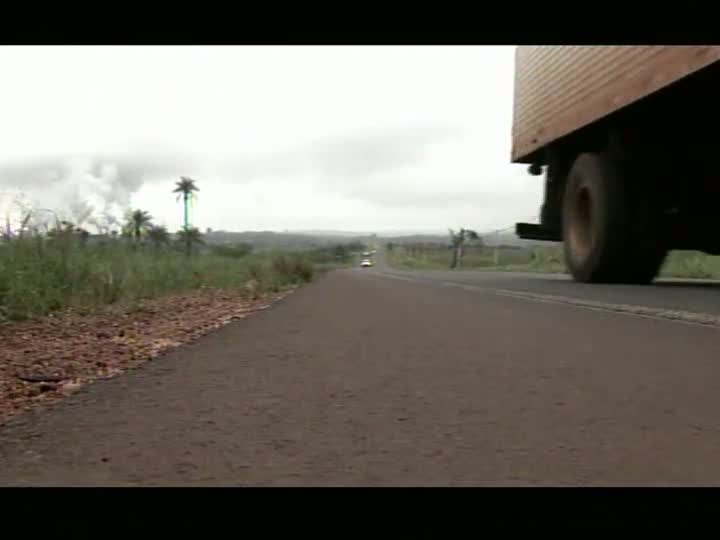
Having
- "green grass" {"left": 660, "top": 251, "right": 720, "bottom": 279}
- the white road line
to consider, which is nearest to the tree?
"green grass" {"left": 660, "top": 251, "right": 720, "bottom": 279}

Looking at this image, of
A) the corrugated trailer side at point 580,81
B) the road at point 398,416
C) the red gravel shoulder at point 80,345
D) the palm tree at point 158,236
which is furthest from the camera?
the palm tree at point 158,236

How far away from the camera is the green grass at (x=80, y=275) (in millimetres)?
8227

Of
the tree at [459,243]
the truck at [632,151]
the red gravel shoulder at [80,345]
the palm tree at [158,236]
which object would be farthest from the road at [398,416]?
the tree at [459,243]

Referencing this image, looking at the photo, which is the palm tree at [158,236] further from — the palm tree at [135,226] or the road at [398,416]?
the road at [398,416]

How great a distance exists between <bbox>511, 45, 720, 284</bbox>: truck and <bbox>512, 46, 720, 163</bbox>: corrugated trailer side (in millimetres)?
20

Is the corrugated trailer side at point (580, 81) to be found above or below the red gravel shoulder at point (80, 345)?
above

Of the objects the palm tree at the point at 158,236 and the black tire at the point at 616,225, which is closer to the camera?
the black tire at the point at 616,225

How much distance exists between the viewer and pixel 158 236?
62.3ft

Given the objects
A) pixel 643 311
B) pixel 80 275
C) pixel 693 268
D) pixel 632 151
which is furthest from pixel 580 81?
pixel 693 268

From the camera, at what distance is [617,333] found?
20.5 feet

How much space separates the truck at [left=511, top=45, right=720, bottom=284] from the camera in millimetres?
11531

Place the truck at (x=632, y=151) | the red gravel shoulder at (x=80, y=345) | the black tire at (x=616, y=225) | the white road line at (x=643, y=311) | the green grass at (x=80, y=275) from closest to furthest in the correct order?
the red gravel shoulder at (x=80, y=345), the white road line at (x=643, y=311), the green grass at (x=80, y=275), the truck at (x=632, y=151), the black tire at (x=616, y=225)

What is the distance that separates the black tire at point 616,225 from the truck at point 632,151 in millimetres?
17
